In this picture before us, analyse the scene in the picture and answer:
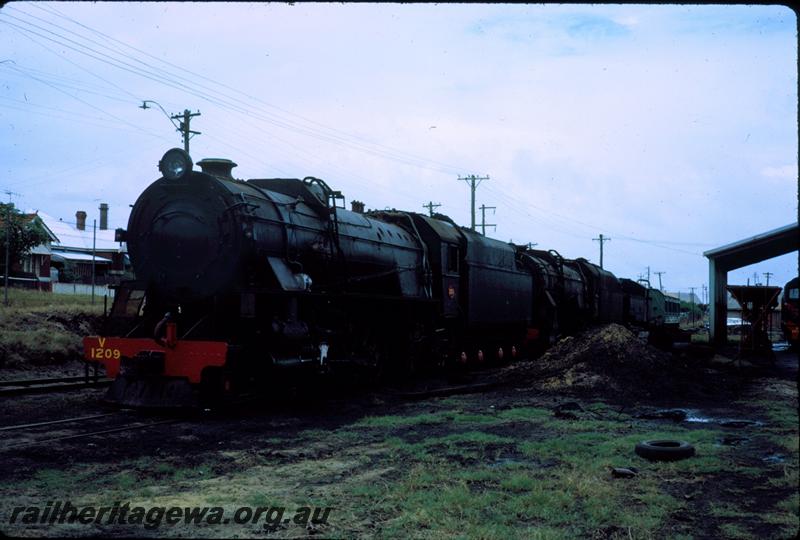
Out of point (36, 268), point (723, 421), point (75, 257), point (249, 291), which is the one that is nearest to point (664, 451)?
point (723, 421)

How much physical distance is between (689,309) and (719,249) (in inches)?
3064

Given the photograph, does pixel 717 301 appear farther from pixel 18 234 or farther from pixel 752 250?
pixel 18 234

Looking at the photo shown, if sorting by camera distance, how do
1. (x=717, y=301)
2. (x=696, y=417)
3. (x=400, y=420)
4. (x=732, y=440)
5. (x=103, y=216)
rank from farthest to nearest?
(x=103, y=216)
(x=717, y=301)
(x=696, y=417)
(x=400, y=420)
(x=732, y=440)

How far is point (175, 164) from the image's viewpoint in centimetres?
1108

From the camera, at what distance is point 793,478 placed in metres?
6.65

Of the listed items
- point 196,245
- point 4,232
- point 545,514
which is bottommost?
point 545,514

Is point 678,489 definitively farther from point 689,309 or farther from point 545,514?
point 689,309

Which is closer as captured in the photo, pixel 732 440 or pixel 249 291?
pixel 732 440

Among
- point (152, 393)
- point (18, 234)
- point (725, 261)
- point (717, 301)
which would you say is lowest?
point (152, 393)

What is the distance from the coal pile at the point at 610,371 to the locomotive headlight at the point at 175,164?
8435 millimetres

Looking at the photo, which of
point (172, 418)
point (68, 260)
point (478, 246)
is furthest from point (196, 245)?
point (68, 260)

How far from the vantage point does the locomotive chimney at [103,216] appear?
75450mm

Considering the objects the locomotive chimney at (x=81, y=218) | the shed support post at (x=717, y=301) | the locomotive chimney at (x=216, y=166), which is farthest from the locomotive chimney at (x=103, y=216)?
the locomotive chimney at (x=216, y=166)

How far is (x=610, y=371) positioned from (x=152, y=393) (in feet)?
31.1
